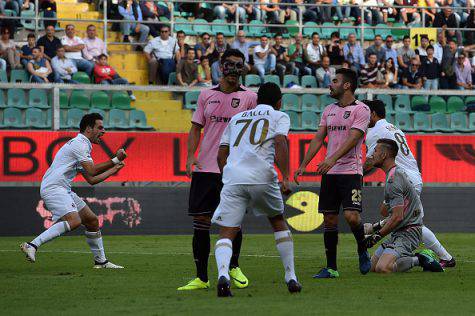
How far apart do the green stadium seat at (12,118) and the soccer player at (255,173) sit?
476 inches

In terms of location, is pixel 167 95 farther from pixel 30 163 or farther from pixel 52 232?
pixel 52 232

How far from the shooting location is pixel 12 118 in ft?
70.3

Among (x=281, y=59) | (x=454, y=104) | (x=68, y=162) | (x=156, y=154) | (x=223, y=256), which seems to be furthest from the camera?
(x=281, y=59)

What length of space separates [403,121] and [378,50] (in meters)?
3.95

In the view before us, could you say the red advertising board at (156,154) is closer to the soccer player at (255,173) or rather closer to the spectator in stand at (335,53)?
the spectator in stand at (335,53)

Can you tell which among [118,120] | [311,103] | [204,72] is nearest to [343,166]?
[118,120]

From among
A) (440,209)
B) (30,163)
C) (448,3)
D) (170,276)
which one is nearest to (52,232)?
(170,276)

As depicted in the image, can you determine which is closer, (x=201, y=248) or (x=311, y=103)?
(x=201, y=248)

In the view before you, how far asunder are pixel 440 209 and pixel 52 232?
1150cm

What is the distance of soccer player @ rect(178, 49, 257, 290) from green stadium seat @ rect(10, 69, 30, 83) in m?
13.1

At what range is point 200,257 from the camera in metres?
10.7

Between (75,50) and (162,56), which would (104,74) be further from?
(162,56)

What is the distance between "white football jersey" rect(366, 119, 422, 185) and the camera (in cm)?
1378

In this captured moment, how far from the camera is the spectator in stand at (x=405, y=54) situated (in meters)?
27.6
